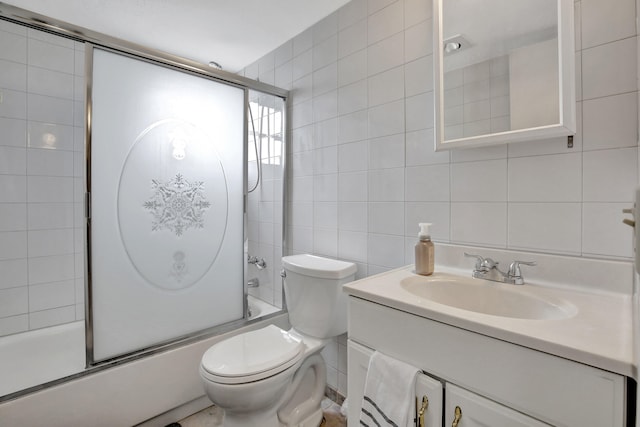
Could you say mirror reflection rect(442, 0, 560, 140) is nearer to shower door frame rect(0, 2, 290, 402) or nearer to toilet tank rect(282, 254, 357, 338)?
toilet tank rect(282, 254, 357, 338)

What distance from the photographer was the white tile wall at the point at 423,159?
34.3 inches

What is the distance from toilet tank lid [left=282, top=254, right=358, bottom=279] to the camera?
1.39 m

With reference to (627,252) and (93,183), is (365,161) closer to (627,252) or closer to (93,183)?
(627,252)

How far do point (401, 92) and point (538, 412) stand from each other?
48.6 inches

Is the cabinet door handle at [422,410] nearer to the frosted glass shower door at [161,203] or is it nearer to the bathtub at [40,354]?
the frosted glass shower door at [161,203]

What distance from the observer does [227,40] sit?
1959mm

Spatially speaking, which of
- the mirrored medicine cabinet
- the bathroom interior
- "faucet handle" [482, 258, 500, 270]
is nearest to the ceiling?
the bathroom interior

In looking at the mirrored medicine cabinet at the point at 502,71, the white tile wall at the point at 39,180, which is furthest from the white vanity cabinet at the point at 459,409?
the white tile wall at the point at 39,180

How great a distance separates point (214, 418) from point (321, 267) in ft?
3.20

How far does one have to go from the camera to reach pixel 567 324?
65 centimetres

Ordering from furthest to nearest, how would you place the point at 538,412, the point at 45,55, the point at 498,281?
the point at 45,55, the point at 498,281, the point at 538,412

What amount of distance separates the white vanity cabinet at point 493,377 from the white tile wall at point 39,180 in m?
2.13

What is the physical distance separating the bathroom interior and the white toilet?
20cm

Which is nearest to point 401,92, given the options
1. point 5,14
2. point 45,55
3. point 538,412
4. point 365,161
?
point 365,161
